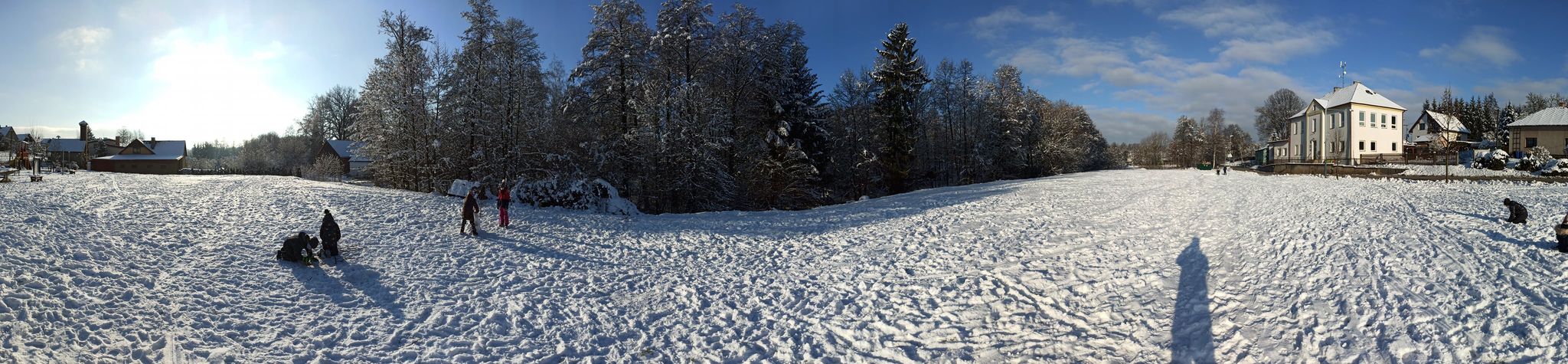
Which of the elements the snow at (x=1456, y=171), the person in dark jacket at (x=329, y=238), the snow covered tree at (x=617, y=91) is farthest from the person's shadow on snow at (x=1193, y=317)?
the snow at (x=1456, y=171)

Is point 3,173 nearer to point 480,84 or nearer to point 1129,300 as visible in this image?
point 480,84

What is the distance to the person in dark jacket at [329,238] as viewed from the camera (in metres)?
10.8

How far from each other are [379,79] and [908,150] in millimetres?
26670

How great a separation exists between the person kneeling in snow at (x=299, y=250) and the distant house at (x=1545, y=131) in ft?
208

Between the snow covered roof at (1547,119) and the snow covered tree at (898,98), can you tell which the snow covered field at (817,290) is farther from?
the snow covered roof at (1547,119)

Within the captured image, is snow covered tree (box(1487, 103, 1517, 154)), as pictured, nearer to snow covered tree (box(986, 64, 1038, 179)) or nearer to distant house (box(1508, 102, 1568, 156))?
distant house (box(1508, 102, 1568, 156))

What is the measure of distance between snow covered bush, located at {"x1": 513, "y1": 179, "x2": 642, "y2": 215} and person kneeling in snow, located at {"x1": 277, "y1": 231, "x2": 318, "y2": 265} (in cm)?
→ 950

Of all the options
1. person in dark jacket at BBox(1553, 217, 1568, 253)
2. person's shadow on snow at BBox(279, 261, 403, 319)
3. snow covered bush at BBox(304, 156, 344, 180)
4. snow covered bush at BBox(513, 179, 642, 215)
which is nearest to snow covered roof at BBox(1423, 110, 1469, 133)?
person in dark jacket at BBox(1553, 217, 1568, 253)

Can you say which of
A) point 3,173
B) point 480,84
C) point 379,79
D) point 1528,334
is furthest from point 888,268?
point 3,173

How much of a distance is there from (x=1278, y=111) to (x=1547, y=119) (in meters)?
42.1

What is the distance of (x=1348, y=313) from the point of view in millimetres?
6902

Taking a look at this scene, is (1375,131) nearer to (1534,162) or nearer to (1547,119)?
(1547,119)

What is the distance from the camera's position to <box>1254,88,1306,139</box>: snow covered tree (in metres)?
77.6

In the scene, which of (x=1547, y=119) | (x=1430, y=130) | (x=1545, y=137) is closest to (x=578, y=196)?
(x=1545, y=137)
